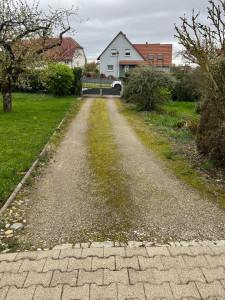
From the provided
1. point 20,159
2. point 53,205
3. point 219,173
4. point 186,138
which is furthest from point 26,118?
point 219,173

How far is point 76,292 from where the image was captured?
270 cm

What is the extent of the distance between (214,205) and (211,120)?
2517 mm

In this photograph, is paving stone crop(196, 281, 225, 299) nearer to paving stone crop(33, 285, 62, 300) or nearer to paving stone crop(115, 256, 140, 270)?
paving stone crop(115, 256, 140, 270)

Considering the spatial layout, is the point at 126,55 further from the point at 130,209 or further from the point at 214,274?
the point at 214,274

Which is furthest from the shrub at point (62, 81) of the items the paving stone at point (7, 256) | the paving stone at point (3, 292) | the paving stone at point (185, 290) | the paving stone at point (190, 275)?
the paving stone at point (185, 290)

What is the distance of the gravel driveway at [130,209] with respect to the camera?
3720 millimetres

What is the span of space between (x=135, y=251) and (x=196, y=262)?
0.79 metres

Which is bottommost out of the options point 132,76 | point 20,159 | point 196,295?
point 196,295

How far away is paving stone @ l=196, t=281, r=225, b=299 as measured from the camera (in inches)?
106

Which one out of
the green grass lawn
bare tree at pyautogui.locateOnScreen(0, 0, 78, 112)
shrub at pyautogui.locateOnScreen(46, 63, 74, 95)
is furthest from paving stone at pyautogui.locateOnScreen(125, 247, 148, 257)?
shrub at pyautogui.locateOnScreen(46, 63, 74, 95)

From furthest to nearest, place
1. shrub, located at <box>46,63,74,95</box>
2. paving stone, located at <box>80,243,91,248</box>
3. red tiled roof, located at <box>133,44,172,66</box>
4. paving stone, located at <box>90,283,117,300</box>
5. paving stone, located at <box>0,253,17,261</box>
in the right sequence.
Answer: red tiled roof, located at <box>133,44,172,66</box> → shrub, located at <box>46,63,74,95</box> → paving stone, located at <box>80,243,91,248</box> → paving stone, located at <box>0,253,17,261</box> → paving stone, located at <box>90,283,117,300</box>

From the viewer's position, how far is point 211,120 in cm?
621

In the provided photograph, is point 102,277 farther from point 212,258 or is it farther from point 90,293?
point 212,258

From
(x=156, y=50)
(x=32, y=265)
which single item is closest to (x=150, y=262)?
(x=32, y=265)
